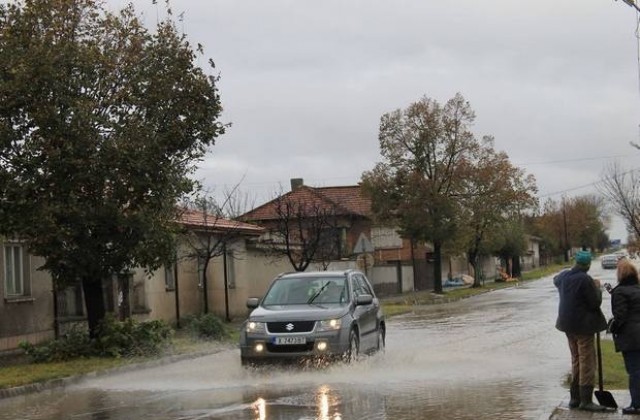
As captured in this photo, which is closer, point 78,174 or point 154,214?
point 78,174

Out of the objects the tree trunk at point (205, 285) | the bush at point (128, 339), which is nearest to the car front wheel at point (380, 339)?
the bush at point (128, 339)

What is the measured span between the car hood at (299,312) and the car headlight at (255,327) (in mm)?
69

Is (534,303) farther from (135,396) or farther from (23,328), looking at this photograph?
(135,396)

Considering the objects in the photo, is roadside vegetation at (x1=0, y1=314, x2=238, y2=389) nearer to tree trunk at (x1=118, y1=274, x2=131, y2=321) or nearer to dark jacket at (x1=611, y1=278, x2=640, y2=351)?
tree trunk at (x1=118, y1=274, x2=131, y2=321)

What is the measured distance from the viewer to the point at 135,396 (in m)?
12.0

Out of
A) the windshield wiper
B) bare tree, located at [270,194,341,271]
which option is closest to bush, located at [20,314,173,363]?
the windshield wiper

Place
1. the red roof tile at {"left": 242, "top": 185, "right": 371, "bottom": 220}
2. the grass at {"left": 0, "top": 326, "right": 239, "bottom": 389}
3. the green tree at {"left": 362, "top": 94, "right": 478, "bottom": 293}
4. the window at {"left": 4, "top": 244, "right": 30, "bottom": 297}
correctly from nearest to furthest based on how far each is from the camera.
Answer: the grass at {"left": 0, "top": 326, "right": 239, "bottom": 389} < the window at {"left": 4, "top": 244, "right": 30, "bottom": 297} < the green tree at {"left": 362, "top": 94, "right": 478, "bottom": 293} < the red roof tile at {"left": 242, "top": 185, "right": 371, "bottom": 220}

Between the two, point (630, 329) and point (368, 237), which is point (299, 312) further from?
point (368, 237)

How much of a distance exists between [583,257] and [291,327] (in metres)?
5.24

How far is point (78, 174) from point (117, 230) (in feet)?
4.97

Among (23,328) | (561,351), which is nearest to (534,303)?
(561,351)

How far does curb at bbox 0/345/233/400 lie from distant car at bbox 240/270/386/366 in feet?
10.0

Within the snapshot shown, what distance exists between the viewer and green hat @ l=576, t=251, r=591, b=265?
9.22 metres

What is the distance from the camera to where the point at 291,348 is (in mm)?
13000
